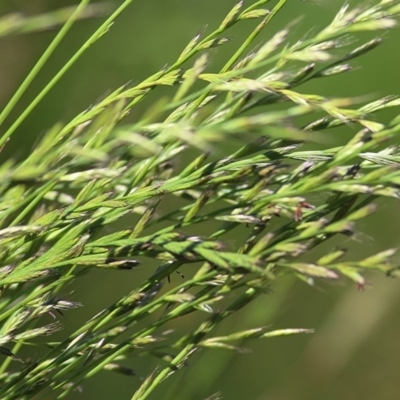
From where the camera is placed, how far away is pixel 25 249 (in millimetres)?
426

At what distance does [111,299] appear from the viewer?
1.25 m

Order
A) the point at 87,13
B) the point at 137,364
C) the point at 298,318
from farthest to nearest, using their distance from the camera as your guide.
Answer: the point at 298,318 → the point at 137,364 → the point at 87,13

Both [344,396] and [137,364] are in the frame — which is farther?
[344,396]

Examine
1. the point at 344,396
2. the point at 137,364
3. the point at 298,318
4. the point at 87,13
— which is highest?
the point at 87,13

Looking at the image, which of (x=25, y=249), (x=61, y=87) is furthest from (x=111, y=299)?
(x=25, y=249)

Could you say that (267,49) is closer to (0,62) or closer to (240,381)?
(240,381)

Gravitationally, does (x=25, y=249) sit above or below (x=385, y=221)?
above

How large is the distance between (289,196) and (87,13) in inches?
5.4

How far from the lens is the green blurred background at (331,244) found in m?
1.27

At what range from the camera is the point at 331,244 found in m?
1.33

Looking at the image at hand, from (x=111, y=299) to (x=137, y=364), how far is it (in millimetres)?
134

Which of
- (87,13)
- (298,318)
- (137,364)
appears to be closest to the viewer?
(87,13)

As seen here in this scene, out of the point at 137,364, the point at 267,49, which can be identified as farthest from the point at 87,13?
the point at 137,364

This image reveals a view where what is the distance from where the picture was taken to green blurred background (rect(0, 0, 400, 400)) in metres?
1.27
